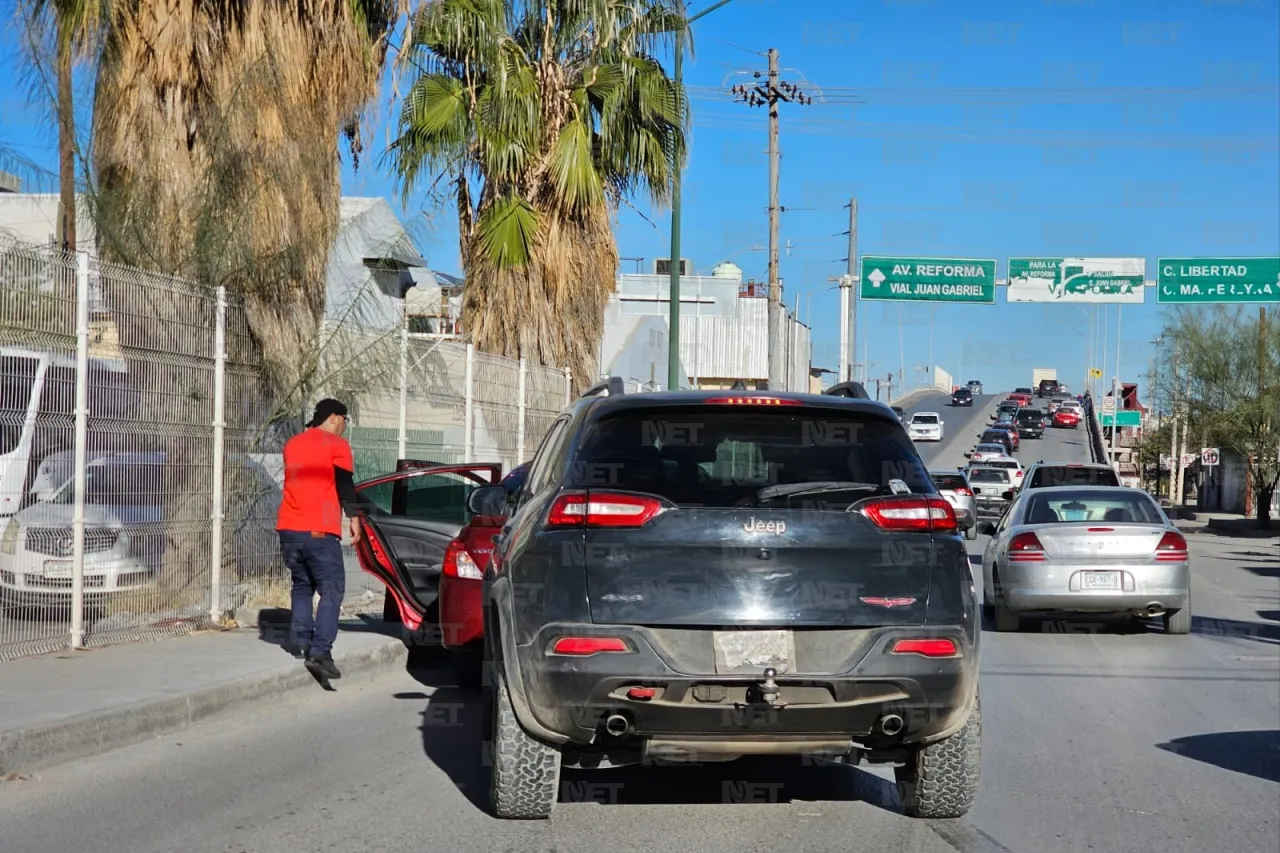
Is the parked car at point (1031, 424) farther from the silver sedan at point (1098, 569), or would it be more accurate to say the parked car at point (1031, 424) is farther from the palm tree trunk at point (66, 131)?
the palm tree trunk at point (66, 131)

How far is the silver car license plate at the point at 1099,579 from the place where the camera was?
14289mm

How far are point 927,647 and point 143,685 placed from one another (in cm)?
533

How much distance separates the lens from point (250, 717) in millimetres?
9219

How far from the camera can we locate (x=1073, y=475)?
2511cm

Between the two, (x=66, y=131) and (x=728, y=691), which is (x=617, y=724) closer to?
(x=728, y=691)

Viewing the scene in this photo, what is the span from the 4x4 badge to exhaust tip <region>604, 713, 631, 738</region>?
0.87 m

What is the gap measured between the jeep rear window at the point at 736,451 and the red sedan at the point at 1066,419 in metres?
85.2

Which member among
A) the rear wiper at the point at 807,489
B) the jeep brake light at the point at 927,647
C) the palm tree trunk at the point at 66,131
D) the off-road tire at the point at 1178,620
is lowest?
the off-road tire at the point at 1178,620

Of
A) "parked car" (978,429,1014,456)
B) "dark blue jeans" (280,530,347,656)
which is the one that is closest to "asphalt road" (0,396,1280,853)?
"dark blue jeans" (280,530,347,656)

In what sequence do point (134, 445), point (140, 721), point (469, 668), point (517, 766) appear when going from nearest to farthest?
1. point (517, 766)
2. point (140, 721)
3. point (469, 668)
4. point (134, 445)

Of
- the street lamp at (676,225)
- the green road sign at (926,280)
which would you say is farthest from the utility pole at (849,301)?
the street lamp at (676,225)

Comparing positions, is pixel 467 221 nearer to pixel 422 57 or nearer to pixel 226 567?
pixel 422 57

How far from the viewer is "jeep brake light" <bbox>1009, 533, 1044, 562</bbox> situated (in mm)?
14405

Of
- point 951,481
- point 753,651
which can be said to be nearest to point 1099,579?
point 753,651
